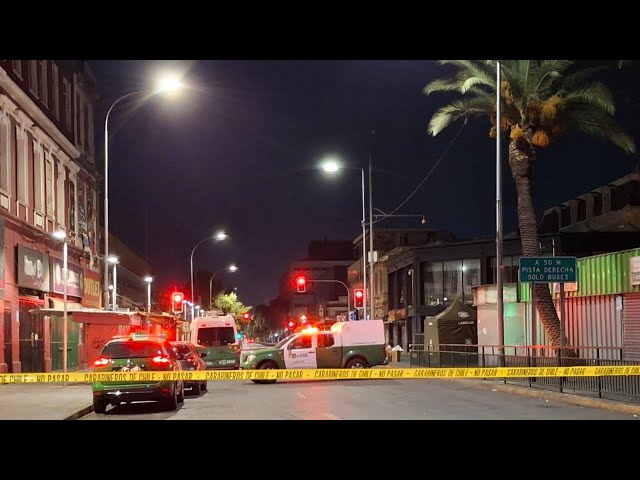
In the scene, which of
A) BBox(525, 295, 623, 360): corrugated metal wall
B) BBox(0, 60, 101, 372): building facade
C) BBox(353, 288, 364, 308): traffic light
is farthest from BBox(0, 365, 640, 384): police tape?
BBox(353, 288, 364, 308): traffic light

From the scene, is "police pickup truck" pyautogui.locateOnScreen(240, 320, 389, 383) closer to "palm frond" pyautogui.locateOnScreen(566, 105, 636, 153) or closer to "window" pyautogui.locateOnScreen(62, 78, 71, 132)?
"palm frond" pyautogui.locateOnScreen(566, 105, 636, 153)

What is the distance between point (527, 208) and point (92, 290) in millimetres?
24955

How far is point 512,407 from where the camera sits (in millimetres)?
18438

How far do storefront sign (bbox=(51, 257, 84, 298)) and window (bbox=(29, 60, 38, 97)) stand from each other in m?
6.99

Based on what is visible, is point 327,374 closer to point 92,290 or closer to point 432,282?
point 92,290

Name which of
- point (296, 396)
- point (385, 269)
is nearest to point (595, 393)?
point (296, 396)

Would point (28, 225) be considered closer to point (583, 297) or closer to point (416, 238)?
point (583, 297)

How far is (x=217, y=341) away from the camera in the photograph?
35.0 metres

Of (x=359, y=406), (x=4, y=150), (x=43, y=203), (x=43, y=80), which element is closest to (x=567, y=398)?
(x=359, y=406)

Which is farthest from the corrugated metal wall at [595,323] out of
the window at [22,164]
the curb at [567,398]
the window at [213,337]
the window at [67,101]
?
the window at [67,101]

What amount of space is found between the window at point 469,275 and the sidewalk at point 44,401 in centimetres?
3097

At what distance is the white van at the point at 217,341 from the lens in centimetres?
3456

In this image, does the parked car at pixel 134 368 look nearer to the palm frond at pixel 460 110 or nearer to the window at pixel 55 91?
the palm frond at pixel 460 110

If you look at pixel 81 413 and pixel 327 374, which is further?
pixel 327 374
